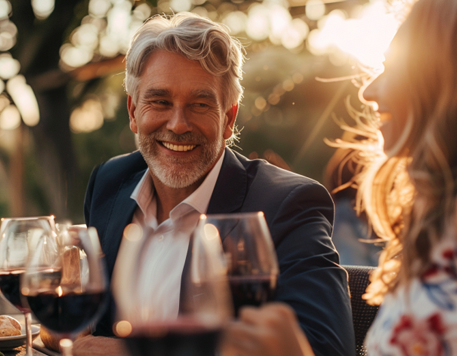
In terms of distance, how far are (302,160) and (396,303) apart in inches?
165

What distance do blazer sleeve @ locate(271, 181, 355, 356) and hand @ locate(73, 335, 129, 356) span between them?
0.44 metres

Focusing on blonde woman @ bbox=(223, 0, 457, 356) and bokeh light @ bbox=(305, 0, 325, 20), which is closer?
blonde woman @ bbox=(223, 0, 457, 356)

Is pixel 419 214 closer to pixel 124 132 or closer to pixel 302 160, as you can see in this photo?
pixel 302 160

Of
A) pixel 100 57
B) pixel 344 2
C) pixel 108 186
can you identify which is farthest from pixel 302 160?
pixel 108 186

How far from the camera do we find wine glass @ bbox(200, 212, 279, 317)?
687 millimetres

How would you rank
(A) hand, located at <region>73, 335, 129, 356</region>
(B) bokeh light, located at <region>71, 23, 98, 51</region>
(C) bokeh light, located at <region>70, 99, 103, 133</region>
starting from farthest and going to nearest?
(C) bokeh light, located at <region>70, 99, 103, 133</region> < (B) bokeh light, located at <region>71, 23, 98, 51</region> < (A) hand, located at <region>73, 335, 129, 356</region>

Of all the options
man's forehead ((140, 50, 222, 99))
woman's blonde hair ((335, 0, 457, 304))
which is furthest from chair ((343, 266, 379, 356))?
man's forehead ((140, 50, 222, 99))

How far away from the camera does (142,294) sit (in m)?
0.60

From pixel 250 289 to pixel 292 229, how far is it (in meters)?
0.92

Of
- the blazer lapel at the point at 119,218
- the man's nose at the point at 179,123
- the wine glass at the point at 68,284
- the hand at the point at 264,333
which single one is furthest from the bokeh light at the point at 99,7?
the hand at the point at 264,333

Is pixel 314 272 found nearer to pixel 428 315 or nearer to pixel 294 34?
pixel 428 315

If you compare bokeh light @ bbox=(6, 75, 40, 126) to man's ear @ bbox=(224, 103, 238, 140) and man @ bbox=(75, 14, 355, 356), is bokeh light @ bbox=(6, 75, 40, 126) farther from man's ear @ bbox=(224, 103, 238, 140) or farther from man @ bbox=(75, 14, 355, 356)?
man's ear @ bbox=(224, 103, 238, 140)

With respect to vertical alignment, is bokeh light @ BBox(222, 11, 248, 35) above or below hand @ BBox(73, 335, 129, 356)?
above

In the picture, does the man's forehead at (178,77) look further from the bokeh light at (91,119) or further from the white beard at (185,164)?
the bokeh light at (91,119)
